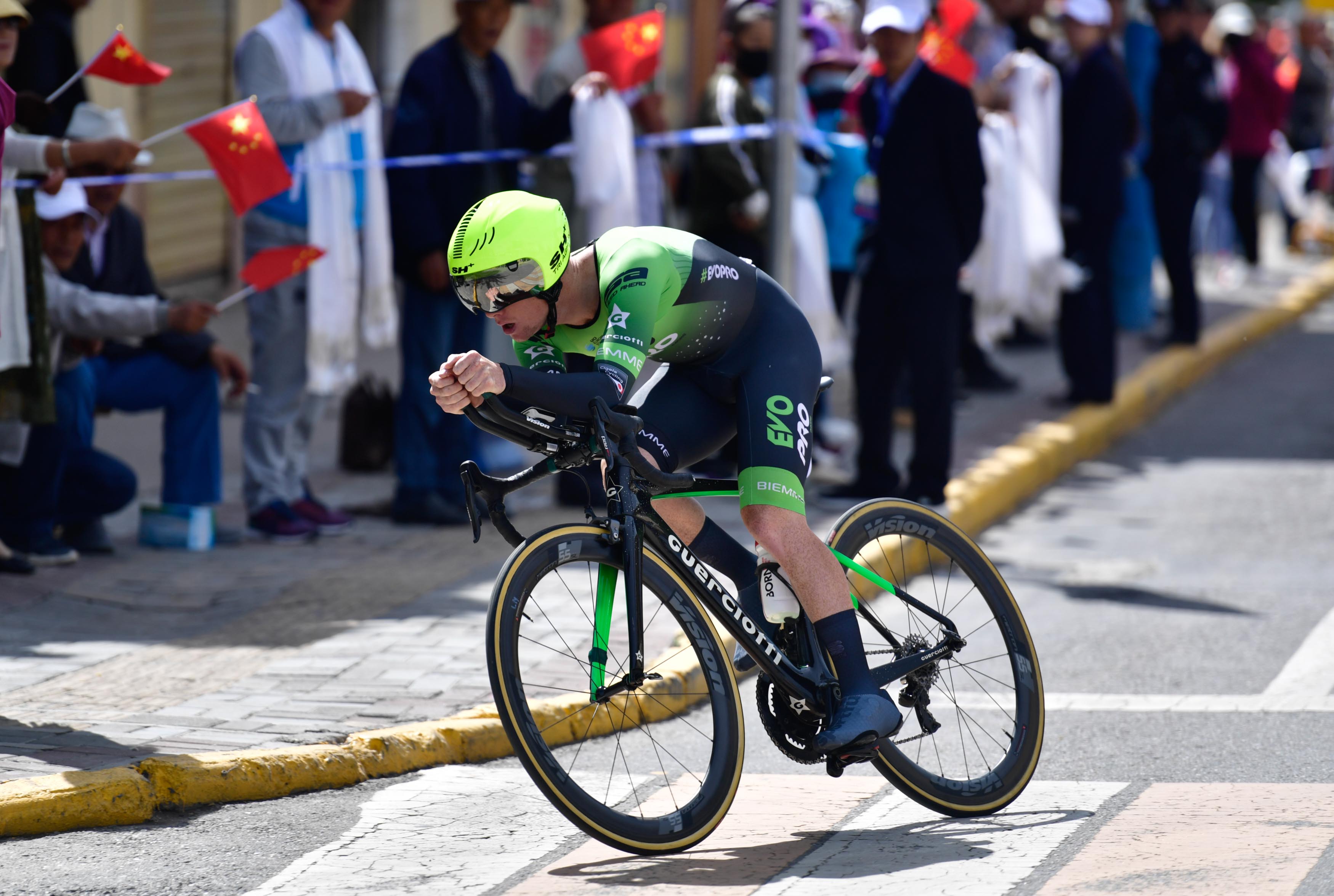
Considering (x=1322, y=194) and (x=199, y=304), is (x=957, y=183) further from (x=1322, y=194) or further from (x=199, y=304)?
(x=1322, y=194)

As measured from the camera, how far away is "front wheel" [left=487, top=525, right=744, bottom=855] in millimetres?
4277

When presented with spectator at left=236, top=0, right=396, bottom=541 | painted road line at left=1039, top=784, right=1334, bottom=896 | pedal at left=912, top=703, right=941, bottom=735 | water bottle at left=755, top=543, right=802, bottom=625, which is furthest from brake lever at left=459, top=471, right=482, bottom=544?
spectator at left=236, top=0, right=396, bottom=541

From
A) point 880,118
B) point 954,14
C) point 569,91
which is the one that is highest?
point 954,14

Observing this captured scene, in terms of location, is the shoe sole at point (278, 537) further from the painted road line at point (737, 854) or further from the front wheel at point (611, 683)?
the painted road line at point (737, 854)

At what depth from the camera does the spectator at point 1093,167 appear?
10984mm

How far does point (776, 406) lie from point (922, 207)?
394 centimetres

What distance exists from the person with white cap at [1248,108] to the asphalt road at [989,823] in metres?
10.6

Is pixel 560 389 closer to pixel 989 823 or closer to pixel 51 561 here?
pixel 989 823

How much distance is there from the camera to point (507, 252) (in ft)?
14.2

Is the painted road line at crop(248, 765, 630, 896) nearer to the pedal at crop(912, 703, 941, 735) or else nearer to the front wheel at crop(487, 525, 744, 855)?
the front wheel at crop(487, 525, 744, 855)

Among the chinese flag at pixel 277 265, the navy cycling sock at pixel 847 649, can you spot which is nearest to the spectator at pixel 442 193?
the chinese flag at pixel 277 265

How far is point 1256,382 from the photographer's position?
13766 mm

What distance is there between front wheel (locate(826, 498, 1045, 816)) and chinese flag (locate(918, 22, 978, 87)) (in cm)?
446

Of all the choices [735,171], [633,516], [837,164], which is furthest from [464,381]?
[837,164]
